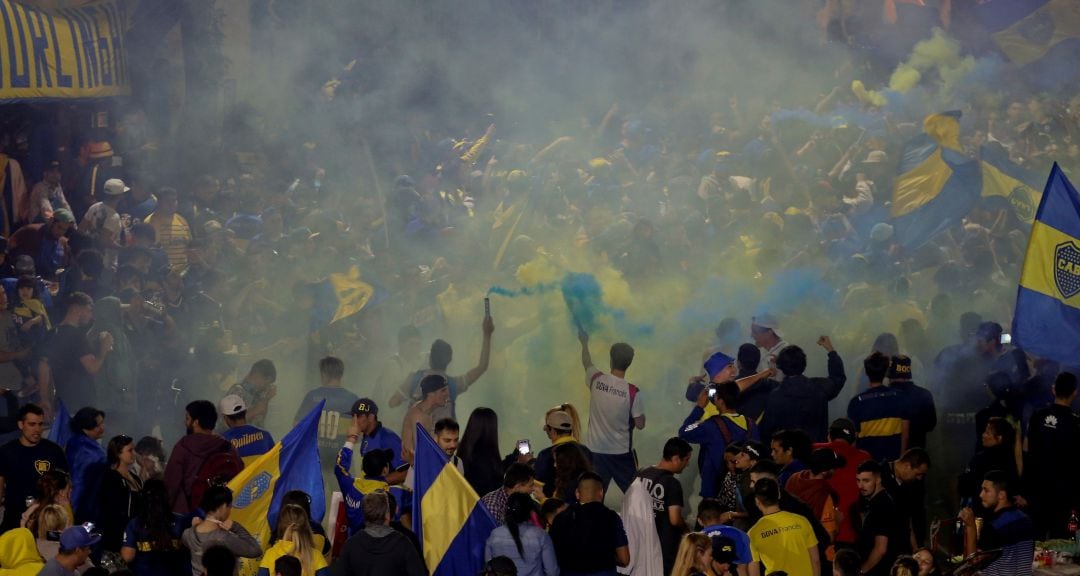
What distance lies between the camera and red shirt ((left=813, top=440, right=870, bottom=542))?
7.46m

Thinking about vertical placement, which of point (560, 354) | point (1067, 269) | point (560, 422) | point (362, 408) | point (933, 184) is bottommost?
point (560, 354)

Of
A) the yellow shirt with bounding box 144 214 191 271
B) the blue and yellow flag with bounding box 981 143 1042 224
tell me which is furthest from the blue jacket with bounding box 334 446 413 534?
the blue and yellow flag with bounding box 981 143 1042 224

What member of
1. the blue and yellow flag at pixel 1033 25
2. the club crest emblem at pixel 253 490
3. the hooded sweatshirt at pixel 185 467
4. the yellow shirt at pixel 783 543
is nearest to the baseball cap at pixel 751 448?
the yellow shirt at pixel 783 543

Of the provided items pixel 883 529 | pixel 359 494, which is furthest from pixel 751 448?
pixel 359 494

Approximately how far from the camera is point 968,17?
54.3 ft

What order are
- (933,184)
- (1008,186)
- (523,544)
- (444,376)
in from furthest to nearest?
(933,184)
(1008,186)
(444,376)
(523,544)

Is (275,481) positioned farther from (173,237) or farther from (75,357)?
(173,237)

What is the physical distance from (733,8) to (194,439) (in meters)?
10.9

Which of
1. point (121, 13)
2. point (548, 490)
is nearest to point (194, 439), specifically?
point (548, 490)

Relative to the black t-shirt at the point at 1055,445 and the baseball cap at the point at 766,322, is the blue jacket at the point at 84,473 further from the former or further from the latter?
the black t-shirt at the point at 1055,445

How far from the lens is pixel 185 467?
24.7 feet

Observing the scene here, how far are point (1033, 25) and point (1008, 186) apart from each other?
10.5 feet

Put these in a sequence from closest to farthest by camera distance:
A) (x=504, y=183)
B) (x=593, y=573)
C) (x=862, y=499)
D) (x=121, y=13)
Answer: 1. (x=593, y=573)
2. (x=862, y=499)
3. (x=121, y=13)
4. (x=504, y=183)

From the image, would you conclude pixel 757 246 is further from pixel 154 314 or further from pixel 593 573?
pixel 593 573
